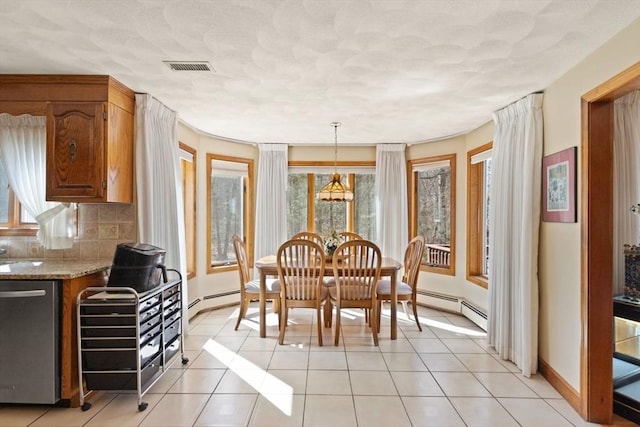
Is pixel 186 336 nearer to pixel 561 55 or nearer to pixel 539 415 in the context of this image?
pixel 539 415

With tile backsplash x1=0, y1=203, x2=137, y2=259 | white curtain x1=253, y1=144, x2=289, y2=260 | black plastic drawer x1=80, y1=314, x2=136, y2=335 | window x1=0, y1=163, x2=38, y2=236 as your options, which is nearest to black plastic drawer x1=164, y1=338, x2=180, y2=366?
black plastic drawer x1=80, y1=314, x2=136, y2=335

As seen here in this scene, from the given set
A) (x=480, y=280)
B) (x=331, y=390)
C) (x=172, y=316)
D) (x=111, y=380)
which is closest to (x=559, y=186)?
(x=480, y=280)

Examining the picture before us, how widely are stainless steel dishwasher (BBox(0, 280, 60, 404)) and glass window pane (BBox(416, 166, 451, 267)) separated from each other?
4.41 meters

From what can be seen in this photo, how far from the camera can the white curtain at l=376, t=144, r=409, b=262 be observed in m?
5.34

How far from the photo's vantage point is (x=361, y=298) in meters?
3.73

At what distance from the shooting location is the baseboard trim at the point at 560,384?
2.54 m

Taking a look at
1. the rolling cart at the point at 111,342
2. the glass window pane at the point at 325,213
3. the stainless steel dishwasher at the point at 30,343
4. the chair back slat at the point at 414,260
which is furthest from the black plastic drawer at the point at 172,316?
the glass window pane at the point at 325,213

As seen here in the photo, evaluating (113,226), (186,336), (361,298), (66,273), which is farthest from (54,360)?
(361,298)

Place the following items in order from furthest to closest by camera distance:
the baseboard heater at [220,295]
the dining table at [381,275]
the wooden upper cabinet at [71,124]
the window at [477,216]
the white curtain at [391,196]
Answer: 1. the white curtain at [391,196]
2. the baseboard heater at [220,295]
3. the window at [477,216]
4. the dining table at [381,275]
5. the wooden upper cabinet at [71,124]

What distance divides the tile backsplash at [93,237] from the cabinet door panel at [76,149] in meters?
0.39

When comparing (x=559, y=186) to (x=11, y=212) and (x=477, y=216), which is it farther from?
(x=11, y=212)

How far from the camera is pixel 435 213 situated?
5.29 m

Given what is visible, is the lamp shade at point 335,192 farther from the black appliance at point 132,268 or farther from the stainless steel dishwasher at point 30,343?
the stainless steel dishwasher at point 30,343

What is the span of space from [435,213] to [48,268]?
450 centimetres
